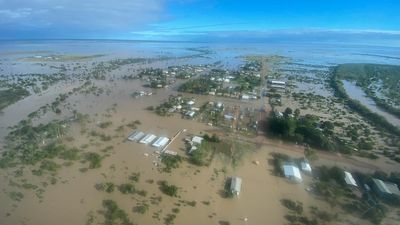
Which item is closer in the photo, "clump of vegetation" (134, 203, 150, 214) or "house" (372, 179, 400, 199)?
"clump of vegetation" (134, 203, 150, 214)

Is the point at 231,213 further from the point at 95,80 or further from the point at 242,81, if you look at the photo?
the point at 95,80

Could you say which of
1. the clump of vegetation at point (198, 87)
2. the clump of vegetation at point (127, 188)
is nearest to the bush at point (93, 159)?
the clump of vegetation at point (127, 188)

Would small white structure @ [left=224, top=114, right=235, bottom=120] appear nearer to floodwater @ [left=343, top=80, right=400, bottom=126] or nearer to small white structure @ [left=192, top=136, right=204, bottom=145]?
small white structure @ [left=192, top=136, right=204, bottom=145]

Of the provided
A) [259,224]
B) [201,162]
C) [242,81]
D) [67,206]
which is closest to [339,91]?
[242,81]

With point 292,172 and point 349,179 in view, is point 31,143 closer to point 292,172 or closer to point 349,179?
point 292,172

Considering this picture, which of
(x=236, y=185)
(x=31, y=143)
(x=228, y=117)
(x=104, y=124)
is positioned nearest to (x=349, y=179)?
(x=236, y=185)

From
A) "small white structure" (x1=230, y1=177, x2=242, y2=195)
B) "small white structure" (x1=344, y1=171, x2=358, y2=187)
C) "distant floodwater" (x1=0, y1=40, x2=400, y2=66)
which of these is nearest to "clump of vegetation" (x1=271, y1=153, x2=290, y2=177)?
"small white structure" (x1=230, y1=177, x2=242, y2=195)

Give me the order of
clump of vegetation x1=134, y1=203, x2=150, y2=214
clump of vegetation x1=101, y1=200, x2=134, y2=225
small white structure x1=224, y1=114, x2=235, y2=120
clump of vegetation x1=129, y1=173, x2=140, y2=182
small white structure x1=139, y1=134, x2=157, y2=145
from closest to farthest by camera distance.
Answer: clump of vegetation x1=101, y1=200, x2=134, y2=225
clump of vegetation x1=134, y1=203, x2=150, y2=214
clump of vegetation x1=129, y1=173, x2=140, y2=182
small white structure x1=139, y1=134, x2=157, y2=145
small white structure x1=224, y1=114, x2=235, y2=120
